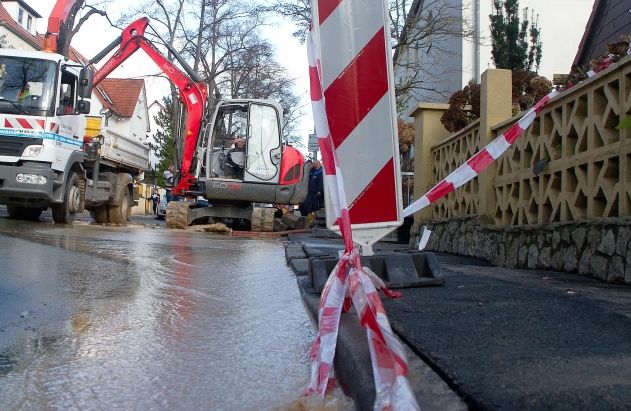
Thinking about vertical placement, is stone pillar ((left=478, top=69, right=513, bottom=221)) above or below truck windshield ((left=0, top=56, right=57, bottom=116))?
below

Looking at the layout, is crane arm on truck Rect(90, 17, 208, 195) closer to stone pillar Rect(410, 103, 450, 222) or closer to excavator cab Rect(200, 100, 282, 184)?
excavator cab Rect(200, 100, 282, 184)

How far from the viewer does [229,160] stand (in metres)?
16.1

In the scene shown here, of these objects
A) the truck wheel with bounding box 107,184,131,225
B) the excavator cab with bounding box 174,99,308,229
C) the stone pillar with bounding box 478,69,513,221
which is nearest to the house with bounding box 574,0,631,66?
the stone pillar with bounding box 478,69,513,221

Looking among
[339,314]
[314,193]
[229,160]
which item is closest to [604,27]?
[229,160]

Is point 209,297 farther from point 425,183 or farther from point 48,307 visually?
point 425,183

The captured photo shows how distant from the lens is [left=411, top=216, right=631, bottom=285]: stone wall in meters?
4.65

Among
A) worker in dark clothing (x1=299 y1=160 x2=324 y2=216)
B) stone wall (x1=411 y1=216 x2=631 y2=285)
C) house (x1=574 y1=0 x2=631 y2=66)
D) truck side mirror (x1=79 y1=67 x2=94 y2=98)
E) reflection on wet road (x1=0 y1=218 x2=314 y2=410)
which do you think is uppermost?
house (x1=574 y1=0 x2=631 y2=66)

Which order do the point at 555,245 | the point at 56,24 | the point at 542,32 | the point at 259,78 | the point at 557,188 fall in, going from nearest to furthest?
1. the point at 555,245
2. the point at 557,188
3. the point at 56,24
4. the point at 542,32
5. the point at 259,78

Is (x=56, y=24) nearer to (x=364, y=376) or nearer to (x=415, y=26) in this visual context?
(x=415, y=26)

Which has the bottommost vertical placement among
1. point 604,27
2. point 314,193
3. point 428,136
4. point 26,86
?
point 314,193

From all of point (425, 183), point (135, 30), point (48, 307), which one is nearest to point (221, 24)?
point (135, 30)

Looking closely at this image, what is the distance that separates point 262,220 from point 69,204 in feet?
15.8

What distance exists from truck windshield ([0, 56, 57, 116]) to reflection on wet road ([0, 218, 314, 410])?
6.48m

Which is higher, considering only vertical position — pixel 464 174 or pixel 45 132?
pixel 45 132
